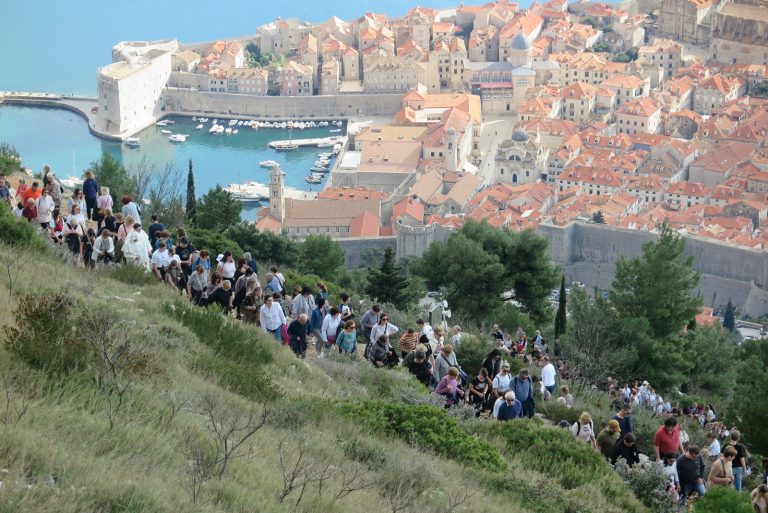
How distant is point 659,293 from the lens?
28.1 ft

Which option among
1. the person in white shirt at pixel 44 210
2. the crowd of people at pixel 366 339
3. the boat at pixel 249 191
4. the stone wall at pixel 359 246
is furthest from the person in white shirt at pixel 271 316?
the boat at pixel 249 191

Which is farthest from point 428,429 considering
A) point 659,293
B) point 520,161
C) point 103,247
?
point 520,161

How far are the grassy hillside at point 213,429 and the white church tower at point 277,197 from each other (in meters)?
14.1

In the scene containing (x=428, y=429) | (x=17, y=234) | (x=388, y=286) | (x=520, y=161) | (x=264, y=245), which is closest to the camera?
(x=428, y=429)

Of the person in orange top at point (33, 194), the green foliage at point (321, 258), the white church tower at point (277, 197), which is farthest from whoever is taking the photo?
the white church tower at point (277, 197)

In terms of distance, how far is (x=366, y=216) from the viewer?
64.3ft

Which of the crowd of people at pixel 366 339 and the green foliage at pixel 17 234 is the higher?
the green foliage at pixel 17 234

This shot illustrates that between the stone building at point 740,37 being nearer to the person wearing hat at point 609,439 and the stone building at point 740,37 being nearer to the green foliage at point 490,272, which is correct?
the green foliage at point 490,272

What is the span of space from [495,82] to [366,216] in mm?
9963

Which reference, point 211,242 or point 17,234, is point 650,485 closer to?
point 17,234

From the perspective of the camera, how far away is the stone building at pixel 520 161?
22984mm

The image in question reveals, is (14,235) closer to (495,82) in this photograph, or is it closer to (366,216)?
(366,216)

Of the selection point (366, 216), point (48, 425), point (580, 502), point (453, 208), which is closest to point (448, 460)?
point (580, 502)

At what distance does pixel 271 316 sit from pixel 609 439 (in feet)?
4.80
